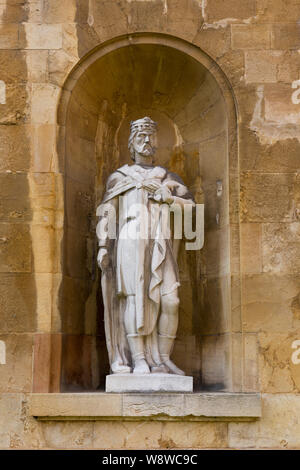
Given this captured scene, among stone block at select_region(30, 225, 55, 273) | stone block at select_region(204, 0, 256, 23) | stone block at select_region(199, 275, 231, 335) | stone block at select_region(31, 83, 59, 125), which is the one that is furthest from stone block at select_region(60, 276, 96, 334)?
stone block at select_region(204, 0, 256, 23)

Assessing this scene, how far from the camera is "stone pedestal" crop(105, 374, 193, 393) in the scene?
8742mm

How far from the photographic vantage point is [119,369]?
8.97m

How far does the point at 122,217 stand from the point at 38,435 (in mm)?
2433

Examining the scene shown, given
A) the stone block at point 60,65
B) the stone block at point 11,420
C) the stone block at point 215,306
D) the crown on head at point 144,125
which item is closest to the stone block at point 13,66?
the stone block at point 60,65

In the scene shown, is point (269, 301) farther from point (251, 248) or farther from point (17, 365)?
point (17, 365)

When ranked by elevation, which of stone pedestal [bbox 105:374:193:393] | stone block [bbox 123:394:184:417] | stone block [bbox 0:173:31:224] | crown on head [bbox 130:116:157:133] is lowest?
stone block [bbox 123:394:184:417]

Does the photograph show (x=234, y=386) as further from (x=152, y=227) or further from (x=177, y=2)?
(x=177, y=2)

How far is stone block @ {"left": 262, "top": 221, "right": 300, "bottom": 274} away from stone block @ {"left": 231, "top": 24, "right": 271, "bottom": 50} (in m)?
2.02

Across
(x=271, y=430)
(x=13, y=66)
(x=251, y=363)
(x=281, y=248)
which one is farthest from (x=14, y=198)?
(x=271, y=430)

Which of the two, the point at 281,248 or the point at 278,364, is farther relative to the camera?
the point at 281,248

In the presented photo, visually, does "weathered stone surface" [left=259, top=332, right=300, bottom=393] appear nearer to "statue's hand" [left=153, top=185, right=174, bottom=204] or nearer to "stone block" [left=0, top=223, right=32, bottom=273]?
"statue's hand" [left=153, top=185, right=174, bottom=204]

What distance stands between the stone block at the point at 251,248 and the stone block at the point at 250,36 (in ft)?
6.60

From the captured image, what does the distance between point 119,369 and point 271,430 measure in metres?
1.65

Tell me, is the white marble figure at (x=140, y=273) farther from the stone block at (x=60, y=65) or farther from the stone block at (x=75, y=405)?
the stone block at (x=60, y=65)
